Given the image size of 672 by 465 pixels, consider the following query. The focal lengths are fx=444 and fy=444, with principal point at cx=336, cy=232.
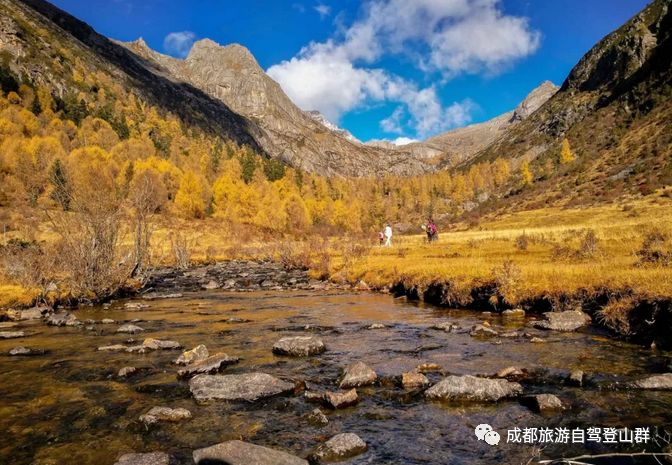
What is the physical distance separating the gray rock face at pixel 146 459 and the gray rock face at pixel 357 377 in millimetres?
4810

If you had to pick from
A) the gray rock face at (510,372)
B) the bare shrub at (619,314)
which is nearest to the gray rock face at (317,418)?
the gray rock face at (510,372)

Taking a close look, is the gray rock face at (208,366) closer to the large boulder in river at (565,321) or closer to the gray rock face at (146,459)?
the gray rock face at (146,459)

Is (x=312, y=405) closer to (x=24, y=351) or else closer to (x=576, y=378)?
(x=576, y=378)

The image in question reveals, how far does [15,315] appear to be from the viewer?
2156 centimetres

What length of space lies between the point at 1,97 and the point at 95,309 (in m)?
167

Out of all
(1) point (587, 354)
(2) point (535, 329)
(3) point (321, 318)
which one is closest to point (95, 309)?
(3) point (321, 318)

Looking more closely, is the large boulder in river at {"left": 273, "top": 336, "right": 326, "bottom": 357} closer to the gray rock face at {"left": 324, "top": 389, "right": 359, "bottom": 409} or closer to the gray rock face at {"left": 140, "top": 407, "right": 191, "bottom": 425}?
the gray rock face at {"left": 324, "top": 389, "right": 359, "bottom": 409}

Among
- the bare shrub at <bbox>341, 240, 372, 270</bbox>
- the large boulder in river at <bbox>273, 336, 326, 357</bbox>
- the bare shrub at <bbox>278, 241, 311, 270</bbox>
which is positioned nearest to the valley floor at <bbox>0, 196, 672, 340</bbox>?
the bare shrub at <bbox>341, 240, 372, 270</bbox>

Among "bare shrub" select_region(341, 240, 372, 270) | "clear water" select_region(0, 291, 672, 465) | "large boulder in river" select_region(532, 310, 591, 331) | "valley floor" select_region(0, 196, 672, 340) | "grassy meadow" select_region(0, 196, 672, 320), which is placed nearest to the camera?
"clear water" select_region(0, 291, 672, 465)

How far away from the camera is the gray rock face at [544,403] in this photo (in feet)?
29.7

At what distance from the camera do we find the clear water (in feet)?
25.8

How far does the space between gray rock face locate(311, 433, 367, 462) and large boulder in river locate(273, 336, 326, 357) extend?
21.4 feet

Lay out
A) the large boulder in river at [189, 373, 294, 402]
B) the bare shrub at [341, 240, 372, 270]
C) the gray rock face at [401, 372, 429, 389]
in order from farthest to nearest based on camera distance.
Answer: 1. the bare shrub at [341, 240, 372, 270]
2. the gray rock face at [401, 372, 429, 389]
3. the large boulder in river at [189, 373, 294, 402]

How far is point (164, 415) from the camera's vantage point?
908 centimetres
